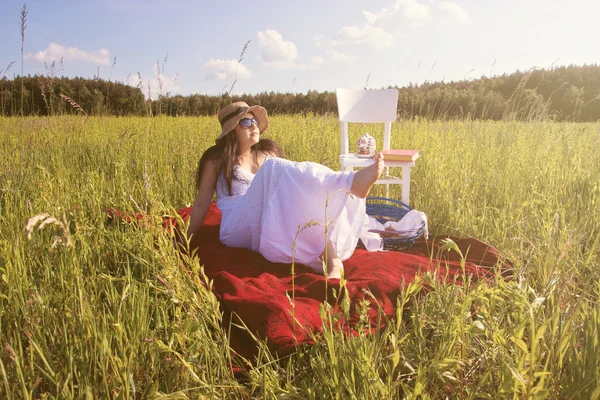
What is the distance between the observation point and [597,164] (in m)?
3.89

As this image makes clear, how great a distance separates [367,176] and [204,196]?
1.29 m

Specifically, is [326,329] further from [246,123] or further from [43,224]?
[246,123]

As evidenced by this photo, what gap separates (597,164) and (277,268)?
3089mm

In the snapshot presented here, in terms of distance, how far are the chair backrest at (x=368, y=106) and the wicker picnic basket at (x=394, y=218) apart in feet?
2.65

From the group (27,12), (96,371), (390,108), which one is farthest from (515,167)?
(27,12)

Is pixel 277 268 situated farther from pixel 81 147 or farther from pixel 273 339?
pixel 81 147

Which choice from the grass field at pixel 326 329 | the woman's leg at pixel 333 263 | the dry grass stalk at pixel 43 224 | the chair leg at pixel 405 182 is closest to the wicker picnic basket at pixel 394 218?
the chair leg at pixel 405 182

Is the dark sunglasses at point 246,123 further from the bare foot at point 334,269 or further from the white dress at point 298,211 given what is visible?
the bare foot at point 334,269

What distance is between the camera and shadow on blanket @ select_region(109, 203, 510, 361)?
5.86ft

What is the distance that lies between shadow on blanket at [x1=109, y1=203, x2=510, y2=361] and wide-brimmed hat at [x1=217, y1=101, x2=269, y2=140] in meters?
0.76

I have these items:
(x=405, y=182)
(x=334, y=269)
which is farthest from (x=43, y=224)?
(x=405, y=182)

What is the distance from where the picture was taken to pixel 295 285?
225 cm

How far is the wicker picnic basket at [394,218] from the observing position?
2.88 metres

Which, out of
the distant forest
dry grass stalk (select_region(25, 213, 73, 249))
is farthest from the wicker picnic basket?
the distant forest
